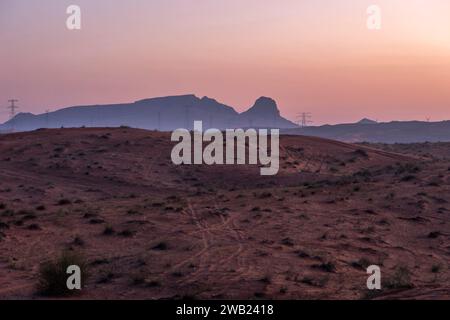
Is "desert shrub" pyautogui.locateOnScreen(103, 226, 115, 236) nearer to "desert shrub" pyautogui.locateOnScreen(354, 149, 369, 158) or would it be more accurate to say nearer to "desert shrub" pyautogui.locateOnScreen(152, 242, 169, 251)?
"desert shrub" pyautogui.locateOnScreen(152, 242, 169, 251)

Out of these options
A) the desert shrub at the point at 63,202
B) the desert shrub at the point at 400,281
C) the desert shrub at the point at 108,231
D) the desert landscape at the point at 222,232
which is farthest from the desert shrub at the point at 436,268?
the desert shrub at the point at 63,202

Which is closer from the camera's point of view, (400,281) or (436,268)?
(400,281)

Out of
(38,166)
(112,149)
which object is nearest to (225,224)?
(38,166)

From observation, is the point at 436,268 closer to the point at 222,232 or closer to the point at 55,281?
the point at 222,232

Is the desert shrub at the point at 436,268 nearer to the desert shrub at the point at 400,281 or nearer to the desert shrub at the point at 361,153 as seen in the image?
the desert shrub at the point at 400,281

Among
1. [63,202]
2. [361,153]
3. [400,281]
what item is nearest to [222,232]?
[400,281]

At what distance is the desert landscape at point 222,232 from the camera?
14.6m

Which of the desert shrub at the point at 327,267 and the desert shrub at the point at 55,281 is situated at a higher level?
the desert shrub at the point at 55,281

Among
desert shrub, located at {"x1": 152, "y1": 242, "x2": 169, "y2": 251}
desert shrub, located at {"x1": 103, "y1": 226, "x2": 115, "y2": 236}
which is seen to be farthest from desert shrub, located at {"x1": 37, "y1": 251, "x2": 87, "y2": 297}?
desert shrub, located at {"x1": 103, "y1": 226, "x2": 115, "y2": 236}

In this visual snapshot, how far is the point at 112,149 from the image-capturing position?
50.2m

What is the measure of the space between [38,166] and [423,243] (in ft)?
102

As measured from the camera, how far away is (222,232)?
21.8m

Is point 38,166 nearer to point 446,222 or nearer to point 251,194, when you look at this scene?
point 251,194
